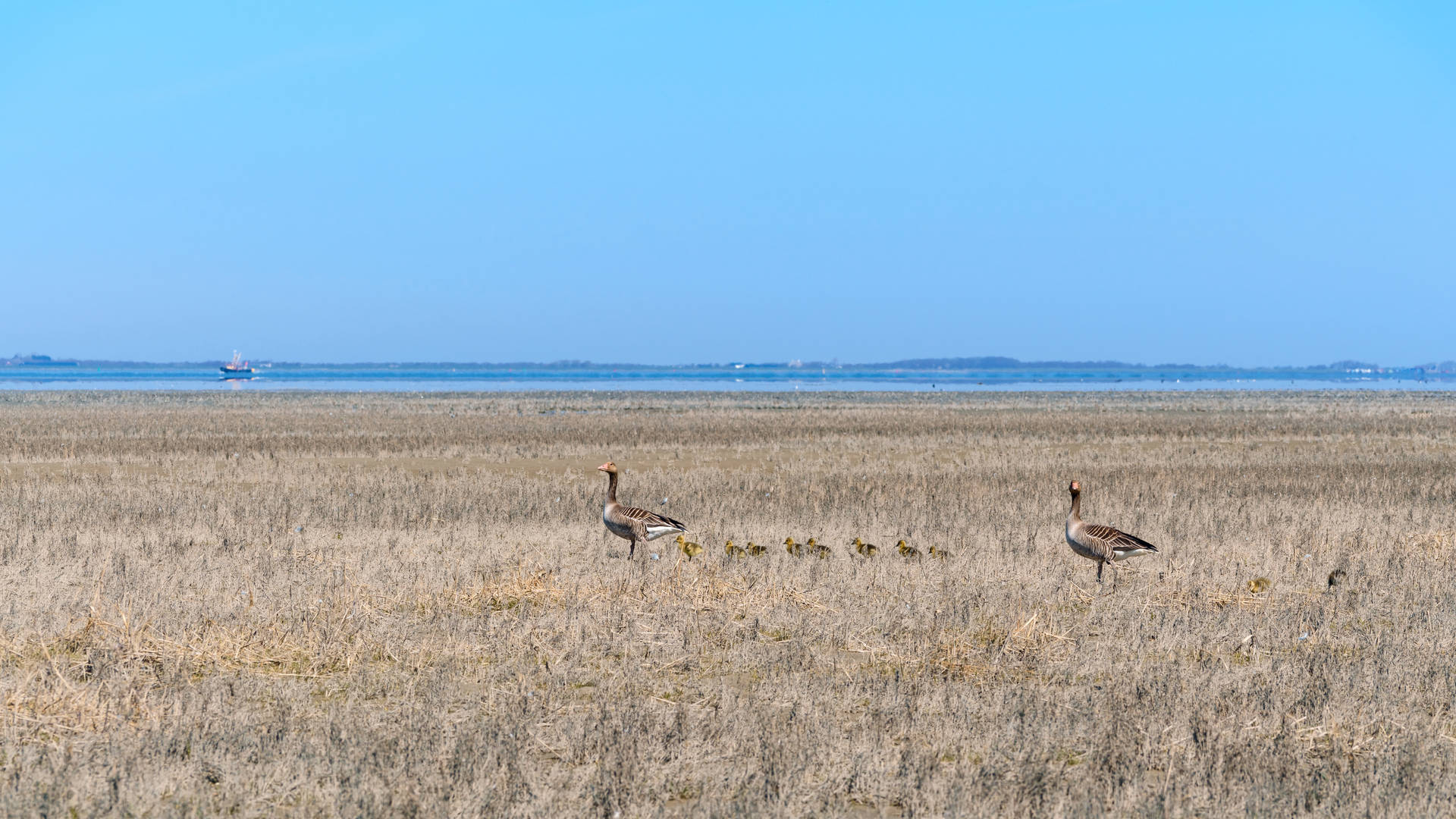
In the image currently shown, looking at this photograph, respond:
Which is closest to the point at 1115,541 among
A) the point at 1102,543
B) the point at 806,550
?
the point at 1102,543

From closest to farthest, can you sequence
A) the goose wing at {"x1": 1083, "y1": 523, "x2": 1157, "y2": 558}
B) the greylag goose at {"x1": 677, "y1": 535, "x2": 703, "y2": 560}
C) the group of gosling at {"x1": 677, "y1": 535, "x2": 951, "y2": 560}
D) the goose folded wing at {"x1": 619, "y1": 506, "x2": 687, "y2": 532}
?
1. the goose wing at {"x1": 1083, "y1": 523, "x2": 1157, "y2": 558}
2. the goose folded wing at {"x1": 619, "y1": 506, "x2": 687, "y2": 532}
3. the greylag goose at {"x1": 677, "y1": 535, "x2": 703, "y2": 560}
4. the group of gosling at {"x1": 677, "y1": 535, "x2": 951, "y2": 560}

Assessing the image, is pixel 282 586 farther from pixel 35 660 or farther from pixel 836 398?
pixel 836 398

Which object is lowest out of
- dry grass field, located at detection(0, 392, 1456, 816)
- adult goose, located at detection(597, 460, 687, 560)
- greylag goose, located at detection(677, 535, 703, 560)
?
dry grass field, located at detection(0, 392, 1456, 816)

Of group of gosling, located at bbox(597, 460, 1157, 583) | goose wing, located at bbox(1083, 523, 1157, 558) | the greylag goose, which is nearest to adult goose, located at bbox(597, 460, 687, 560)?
group of gosling, located at bbox(597, 460, 1157, 583)

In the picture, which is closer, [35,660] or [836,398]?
[35,660]

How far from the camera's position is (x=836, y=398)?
74.8m

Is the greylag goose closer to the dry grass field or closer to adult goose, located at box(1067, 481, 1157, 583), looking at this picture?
the dry grass field

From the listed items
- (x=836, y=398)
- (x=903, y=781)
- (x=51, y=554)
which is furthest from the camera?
(x=836, y=398)

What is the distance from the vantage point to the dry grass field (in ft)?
19.2

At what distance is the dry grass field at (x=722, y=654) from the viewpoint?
19.2ft

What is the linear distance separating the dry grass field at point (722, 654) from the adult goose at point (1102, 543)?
1.19 ft

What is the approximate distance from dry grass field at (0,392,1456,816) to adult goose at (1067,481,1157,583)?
0.36 metres

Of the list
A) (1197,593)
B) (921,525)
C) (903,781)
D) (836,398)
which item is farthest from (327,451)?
(836,398)

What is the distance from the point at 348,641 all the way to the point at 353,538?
633 cm
